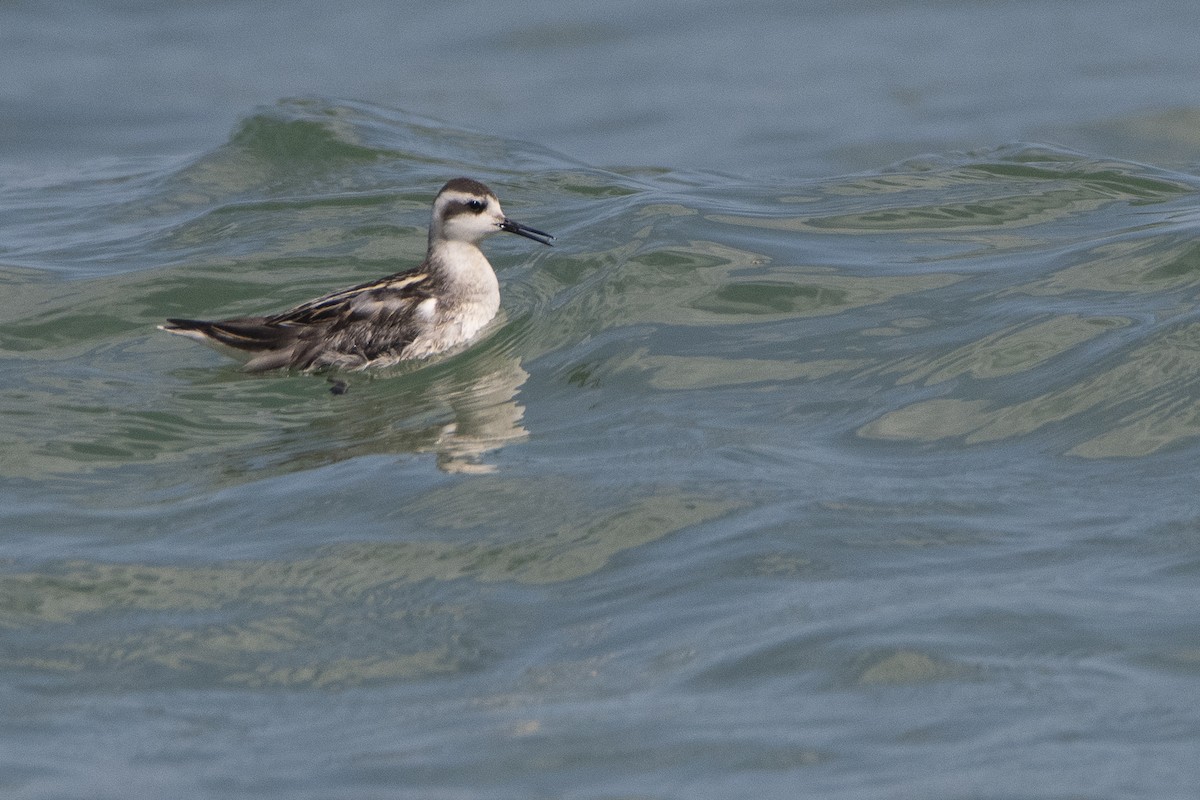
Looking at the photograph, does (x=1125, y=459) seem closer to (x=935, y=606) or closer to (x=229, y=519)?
(x=935, y=606)

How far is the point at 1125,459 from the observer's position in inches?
364

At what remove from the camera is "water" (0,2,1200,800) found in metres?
6.58

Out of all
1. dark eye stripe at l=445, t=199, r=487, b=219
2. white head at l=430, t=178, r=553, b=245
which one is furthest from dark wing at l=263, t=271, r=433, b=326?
dark eye stripe at l=445, t=199, r=487, b=219

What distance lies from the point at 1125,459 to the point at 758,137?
37.2 ft

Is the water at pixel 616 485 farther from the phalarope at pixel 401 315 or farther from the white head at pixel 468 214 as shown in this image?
the white head at pixel 468 214

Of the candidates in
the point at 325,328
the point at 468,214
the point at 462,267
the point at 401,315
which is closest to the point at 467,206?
the point at 468,214

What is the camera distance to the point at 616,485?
9.03 metres

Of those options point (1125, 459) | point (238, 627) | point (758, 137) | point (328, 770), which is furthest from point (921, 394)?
point (758, 137)

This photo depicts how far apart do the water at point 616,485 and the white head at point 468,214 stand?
663 mm

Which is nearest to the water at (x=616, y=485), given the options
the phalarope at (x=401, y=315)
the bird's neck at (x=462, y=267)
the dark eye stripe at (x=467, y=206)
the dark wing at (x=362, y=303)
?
the phalarope at (x=401, y=315)

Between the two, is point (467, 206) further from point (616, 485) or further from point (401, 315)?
point (616, 485)

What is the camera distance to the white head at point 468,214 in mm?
12336

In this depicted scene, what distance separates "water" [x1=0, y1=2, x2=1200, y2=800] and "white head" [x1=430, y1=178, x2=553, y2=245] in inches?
26.1

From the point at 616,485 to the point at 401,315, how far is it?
3.38 metres
